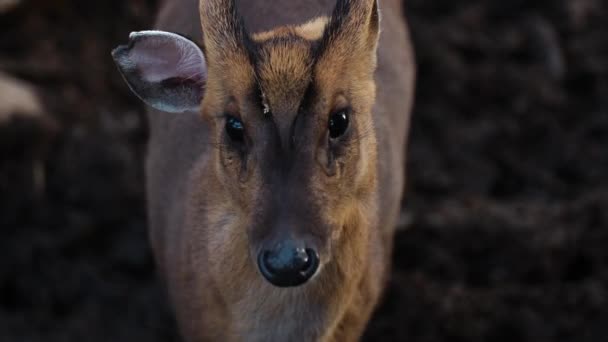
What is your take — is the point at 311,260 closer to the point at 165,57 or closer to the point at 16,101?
the point at 165,57

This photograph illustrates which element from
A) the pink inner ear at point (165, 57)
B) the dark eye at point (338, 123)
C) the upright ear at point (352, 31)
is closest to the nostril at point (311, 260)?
the dark eye at point (338, 123)

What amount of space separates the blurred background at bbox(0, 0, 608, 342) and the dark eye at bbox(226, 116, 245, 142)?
6.53 ft

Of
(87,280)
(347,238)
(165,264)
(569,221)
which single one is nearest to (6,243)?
(87,280)

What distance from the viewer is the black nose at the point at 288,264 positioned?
3363 millimetres

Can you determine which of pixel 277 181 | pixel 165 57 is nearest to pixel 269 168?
pixel 277 181

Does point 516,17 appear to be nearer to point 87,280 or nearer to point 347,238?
point 87,280

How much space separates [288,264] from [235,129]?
0.55m

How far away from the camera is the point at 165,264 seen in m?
4.64

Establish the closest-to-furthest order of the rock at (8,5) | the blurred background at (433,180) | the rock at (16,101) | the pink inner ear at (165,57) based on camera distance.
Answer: the pink inner ear at (165,57)
the blurred background at (433,180)
the rock at (16,101)
the rock at (8,5)

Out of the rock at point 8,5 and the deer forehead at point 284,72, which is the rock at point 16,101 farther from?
the deer forehead at point 284,72

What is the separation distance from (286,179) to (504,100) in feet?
11.6

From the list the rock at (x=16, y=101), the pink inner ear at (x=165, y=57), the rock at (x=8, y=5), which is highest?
the pink inner ear at (x=165, y=57)

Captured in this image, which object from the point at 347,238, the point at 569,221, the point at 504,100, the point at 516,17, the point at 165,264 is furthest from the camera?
the point at 516,17

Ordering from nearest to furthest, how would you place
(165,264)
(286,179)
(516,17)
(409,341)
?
(286,179)
(165,264)
(409,341)
(516,17)
